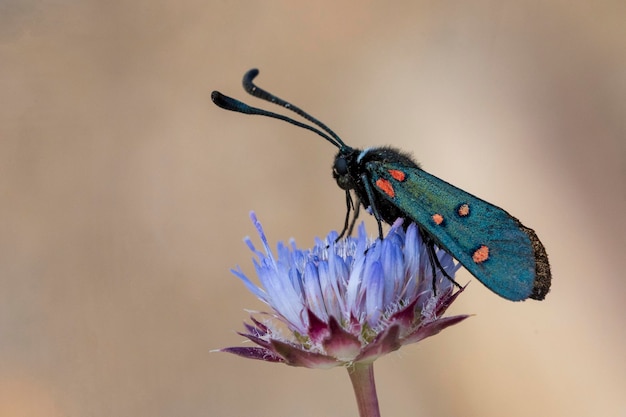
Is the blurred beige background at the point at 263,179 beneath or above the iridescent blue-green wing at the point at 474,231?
above

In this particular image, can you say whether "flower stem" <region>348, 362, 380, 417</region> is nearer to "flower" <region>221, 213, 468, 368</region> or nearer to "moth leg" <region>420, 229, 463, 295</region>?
"flower" <region>221, 213, 468, 368</region>

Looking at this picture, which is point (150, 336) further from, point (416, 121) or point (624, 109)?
point (624, 109)

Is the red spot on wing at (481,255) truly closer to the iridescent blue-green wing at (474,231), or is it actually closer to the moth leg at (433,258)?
the iridescent blue-green wing at (474,231)

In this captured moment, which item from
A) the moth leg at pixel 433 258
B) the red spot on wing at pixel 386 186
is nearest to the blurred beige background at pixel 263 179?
the moth leg at pixel 433 258

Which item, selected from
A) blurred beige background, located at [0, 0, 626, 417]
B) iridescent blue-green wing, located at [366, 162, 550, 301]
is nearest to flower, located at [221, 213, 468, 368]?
iridescent blue-green wing, located at [366, 162, 550, 301]

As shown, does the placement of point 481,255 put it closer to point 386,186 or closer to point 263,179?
point 386,186

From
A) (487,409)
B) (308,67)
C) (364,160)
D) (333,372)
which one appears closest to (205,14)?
(308,67)

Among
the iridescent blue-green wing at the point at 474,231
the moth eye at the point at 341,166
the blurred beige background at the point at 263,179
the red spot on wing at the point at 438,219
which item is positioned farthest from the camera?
the blurred beige background at the point at 263,179

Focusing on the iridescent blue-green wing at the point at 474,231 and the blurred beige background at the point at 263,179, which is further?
the blurred beige background at the point at 263,179

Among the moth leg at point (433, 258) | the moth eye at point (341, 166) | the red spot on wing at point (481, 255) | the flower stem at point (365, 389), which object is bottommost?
the flower stem at point (365, 389)
